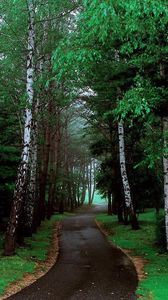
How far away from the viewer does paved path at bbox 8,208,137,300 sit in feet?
30.3

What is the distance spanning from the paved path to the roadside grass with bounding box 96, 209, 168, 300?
1.39 ft

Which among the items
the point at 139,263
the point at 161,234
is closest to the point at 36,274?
the point at 139,263

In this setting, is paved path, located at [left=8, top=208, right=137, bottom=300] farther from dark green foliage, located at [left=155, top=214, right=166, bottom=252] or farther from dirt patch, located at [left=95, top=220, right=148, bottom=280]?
dark green foliage, located at [left=155, top=214, right=166, bottom=252]

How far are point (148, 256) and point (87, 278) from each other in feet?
15.4

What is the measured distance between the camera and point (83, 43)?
38.0ft

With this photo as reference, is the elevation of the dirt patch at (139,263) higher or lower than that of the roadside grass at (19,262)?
lower

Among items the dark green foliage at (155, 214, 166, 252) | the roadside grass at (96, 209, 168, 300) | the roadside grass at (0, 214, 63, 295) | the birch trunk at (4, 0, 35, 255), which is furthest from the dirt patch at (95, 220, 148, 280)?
the birch trunk at (4, 0, 35, 255)

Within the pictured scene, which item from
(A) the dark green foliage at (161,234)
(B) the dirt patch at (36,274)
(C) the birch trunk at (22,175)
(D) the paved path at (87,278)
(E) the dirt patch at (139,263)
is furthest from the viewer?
(A) the dark green foliage at (161,234)

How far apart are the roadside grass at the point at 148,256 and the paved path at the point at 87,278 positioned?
16.7 inches

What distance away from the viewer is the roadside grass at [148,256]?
31.5ft

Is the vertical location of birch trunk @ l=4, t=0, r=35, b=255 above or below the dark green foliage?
above

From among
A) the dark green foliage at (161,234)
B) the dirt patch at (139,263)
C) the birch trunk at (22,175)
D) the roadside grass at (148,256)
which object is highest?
the birch trunk at (22,175)

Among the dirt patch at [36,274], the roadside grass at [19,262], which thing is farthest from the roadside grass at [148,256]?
the roadside grass at [19,262]

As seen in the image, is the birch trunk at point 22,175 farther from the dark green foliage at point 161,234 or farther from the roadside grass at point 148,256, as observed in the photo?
the dark green foliage at point 161,234
